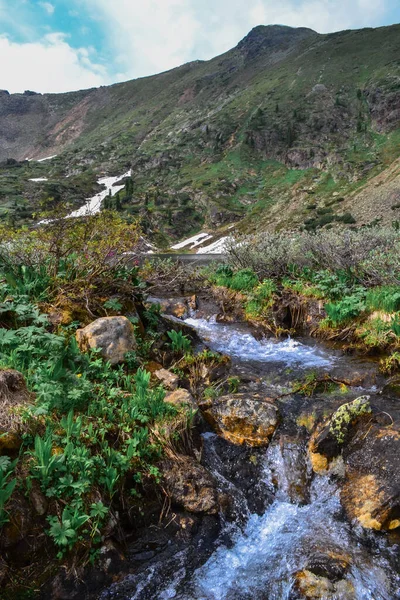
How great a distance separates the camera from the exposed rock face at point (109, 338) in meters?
5.84

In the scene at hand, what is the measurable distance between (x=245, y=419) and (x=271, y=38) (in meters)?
232

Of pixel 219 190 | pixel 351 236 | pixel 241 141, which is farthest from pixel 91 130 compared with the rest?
pixel 351 236

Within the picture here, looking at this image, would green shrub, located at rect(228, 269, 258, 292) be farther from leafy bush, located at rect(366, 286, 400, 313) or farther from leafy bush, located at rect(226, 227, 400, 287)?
leafy bush, located at rect(366, 286, 400, 313)

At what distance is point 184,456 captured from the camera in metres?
4.29

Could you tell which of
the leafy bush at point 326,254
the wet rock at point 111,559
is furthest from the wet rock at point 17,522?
the leafy bush at point 326,254

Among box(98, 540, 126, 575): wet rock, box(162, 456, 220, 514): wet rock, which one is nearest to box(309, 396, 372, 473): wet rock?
box(162, 456, 220, 514): wet rock

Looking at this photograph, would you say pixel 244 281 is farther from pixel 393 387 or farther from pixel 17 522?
pixel 17 522

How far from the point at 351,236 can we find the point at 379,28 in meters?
158

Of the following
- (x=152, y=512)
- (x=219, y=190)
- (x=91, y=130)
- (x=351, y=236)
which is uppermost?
(x=91, y=130)

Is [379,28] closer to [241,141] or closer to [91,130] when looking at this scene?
[241,141]

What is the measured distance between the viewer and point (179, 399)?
5.12 m

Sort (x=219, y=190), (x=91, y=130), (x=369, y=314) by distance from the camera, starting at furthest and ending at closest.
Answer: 1. (x=91, y=130)
2. (x=219, y=190)
3. (x=369, y=314)

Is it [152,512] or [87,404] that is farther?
[87,404]

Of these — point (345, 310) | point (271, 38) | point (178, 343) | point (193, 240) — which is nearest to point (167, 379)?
point (178, 343)
